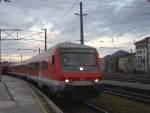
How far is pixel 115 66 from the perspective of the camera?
120m

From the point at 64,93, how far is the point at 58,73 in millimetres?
947

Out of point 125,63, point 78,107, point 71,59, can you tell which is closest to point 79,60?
point 71,59

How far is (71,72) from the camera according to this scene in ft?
60.5

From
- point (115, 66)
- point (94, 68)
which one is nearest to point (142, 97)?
point (94, 68)

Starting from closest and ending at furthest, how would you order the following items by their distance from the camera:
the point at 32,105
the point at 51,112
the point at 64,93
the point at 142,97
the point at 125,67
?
the point at 51,112 < the point at 32,105 < the point at 64,93 < the point at 142,97 < the point at 125,67

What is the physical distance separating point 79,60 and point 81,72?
2.79ft

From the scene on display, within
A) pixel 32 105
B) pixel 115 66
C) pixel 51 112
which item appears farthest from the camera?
pixel 115 66

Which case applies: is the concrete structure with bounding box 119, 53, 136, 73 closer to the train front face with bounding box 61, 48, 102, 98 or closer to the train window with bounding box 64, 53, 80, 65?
the train front face with bounding box 61, 48, 102, 98

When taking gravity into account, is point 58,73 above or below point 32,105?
above

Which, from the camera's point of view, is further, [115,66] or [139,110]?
[115,66]

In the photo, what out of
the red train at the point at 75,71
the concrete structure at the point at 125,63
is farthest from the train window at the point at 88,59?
the concrete structure at the point at 125,63

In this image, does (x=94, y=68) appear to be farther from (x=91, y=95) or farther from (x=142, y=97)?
(x=142, y=97)

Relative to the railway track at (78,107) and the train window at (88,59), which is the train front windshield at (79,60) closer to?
the train window at (88,59)

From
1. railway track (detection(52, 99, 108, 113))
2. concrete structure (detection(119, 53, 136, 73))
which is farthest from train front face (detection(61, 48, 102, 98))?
concrete structure (detection(119, 53, 136, 73))
